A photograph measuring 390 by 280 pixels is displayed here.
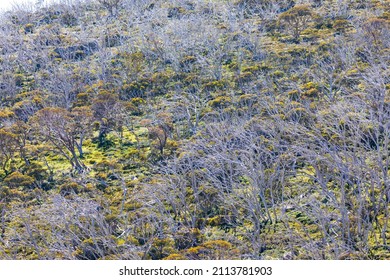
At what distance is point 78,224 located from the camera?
41.1 feet

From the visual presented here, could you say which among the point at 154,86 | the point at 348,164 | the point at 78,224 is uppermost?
the point at 348,164

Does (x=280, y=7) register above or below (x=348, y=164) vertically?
below

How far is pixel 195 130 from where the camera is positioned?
63.6ft

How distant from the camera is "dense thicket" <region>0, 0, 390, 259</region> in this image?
12.6 m

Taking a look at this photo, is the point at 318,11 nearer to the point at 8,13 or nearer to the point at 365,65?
the point at 365,65

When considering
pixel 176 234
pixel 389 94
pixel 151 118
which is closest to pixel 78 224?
pixel 176 234

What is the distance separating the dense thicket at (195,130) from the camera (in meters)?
12.6

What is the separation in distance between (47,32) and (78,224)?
72.9 ft

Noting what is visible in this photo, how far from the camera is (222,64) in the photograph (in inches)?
1019

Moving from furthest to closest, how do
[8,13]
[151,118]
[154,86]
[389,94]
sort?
[8,13], [154,86], [151,118], [389,94]

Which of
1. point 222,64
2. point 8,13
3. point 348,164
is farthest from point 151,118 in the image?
point 8,13
